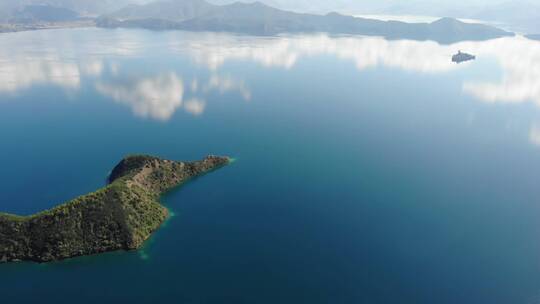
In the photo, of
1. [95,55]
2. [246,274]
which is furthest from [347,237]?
[95,55]

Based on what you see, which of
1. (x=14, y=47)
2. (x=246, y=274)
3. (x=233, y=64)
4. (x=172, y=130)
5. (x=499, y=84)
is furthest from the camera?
(x=14, y=47)

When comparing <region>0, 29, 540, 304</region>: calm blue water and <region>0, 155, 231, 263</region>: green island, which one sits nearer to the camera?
<region>0, 29, 540, 304</region>: calm blue water

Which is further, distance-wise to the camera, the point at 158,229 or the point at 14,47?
the point at 14,47

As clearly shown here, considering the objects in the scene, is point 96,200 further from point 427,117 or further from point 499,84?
point 499,84

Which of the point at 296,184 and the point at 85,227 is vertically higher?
the point at 85,227

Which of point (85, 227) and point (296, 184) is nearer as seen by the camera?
point (85, 227)
